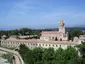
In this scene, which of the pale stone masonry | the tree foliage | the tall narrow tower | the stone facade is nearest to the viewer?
the tree foliage

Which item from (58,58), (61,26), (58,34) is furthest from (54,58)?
(61,26)

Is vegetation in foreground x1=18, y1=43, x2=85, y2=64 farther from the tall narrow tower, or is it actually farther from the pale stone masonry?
the tall narrow tower

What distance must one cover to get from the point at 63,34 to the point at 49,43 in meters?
4.10

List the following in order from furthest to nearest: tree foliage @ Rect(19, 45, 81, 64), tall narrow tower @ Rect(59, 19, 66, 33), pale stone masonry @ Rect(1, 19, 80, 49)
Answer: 1. tall narrow tower @ Rect(59, 19, 66, 33)
2. pale stone masonry @ Rect(1, 19, 80, 49)
3. tree foliage @ Rect(19, 45, 81, 64)

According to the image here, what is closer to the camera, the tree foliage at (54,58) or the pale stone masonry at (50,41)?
the tree foliage at (54,58)

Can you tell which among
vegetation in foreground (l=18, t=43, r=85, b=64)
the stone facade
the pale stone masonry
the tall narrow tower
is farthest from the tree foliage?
the tall narrow tower

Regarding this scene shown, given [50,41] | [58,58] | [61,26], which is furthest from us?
[61,26]

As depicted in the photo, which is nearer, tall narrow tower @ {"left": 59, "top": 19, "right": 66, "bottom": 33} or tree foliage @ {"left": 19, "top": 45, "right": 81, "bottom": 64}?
tree foliage @ {"left": 19, "top": 45, "right": 81, "bottom": 64}

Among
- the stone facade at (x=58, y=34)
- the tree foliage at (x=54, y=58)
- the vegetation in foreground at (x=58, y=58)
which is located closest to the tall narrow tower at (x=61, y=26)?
the stone facade at (x=58, y=34)

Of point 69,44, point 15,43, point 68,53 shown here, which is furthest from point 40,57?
point 15,43

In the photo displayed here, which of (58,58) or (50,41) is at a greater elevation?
(50,41)

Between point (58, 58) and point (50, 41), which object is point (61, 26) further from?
point (58, 58)

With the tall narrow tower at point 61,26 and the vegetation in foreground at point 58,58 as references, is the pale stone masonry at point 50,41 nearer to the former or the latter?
the tall narrow tower at point 61,26

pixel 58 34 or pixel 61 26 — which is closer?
pixel 58 34
